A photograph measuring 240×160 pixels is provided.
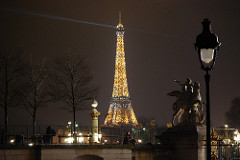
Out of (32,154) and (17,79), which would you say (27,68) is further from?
(32,154)

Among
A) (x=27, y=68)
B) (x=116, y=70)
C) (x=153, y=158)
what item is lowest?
(x=153, y=158)

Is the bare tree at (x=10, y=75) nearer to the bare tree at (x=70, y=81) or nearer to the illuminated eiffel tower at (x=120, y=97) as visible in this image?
the bare tree at (x=70, y=81)

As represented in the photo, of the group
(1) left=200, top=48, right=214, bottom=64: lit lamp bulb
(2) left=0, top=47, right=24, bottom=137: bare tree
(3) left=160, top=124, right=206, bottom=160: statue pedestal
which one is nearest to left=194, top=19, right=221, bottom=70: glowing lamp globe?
(1) left=200, top=48, right=214, bottom=64: lit lamp bulb

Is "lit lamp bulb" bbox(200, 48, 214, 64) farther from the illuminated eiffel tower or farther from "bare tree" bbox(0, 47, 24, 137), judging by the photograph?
the illuminated eiffel tower

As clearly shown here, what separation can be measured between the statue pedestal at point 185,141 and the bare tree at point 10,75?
1460 centimetres

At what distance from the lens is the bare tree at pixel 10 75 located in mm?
41219

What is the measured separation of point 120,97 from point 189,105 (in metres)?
114

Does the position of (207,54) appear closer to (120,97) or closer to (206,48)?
(206,48)

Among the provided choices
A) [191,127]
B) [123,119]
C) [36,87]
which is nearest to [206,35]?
[191,127]

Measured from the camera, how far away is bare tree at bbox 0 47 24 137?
135 feet

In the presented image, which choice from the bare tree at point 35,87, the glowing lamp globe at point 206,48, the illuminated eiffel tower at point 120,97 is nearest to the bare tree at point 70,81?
the bare tree at point 35,87

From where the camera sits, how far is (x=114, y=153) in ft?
95.4

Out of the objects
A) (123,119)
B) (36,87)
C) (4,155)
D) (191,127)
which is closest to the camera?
(4,155)

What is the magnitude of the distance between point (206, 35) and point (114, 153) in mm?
17879
